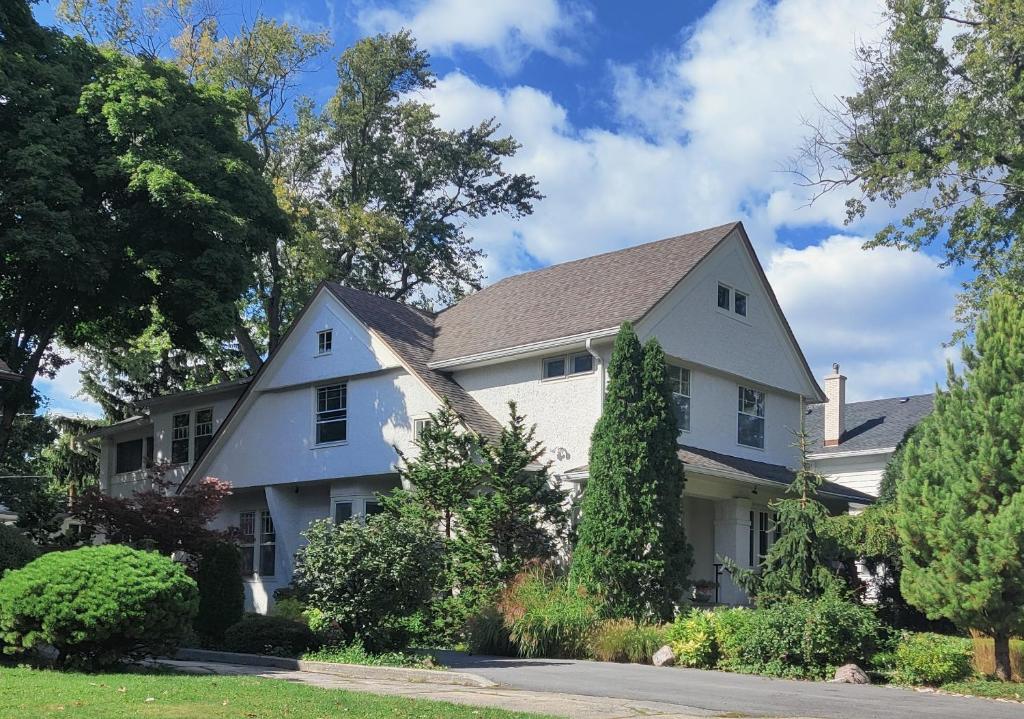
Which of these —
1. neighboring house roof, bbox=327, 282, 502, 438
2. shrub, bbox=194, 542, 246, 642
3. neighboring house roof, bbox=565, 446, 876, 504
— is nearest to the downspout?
neighboring house roof, bbox=565, 446, 876, 504

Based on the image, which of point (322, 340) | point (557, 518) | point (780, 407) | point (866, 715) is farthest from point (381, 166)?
point (866, 715)

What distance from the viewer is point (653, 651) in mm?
17859

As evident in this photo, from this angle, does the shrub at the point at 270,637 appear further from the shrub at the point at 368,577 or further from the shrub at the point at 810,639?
the shrub at the point at 810,639

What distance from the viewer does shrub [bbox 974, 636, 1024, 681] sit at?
50.7ft

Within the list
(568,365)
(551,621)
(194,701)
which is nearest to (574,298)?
(568,365)

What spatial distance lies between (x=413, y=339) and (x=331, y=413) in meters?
2.86

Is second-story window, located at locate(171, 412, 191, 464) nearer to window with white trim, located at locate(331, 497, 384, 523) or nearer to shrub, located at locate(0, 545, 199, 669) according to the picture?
window with white trim, located at locate(331, 497, 384, 523)

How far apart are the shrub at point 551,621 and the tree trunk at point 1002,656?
21.0 ft

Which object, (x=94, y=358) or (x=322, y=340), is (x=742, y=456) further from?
(x=94, y=358)

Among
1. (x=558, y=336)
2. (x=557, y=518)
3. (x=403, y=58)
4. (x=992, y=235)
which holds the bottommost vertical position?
(x=557, y=518)

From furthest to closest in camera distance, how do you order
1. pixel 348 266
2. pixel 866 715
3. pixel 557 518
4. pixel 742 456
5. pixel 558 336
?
1. pixel 348 266
2. pixel 742 456
3. pixel 558 336
4. pixel 557 518
5. pixel 866 715

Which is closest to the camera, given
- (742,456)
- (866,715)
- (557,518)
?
(866,715)

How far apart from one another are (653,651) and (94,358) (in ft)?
104

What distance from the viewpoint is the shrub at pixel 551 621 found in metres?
18.4
